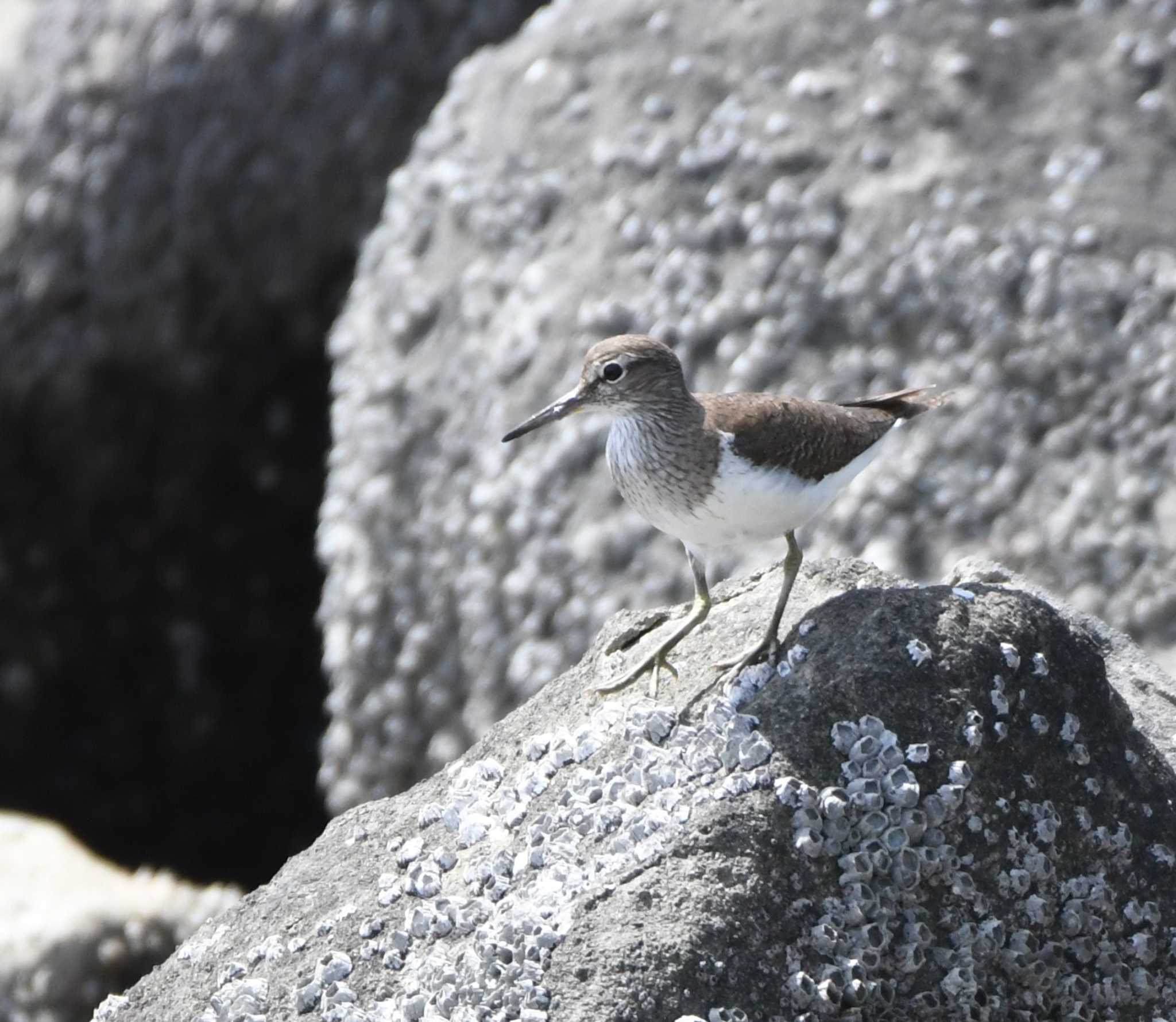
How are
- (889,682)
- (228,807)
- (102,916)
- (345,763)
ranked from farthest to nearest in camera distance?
(228,807) → (345,763) → (102,916) → (889,682)

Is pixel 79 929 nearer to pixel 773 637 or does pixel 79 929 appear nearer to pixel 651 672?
pixel 651 672

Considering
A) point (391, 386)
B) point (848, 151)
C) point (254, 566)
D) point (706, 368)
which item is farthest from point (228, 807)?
point (848, 151)

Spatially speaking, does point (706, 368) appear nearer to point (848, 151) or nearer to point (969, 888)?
point (848, 151)

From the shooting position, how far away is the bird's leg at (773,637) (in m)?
3.59

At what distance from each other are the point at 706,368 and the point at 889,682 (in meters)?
2.80

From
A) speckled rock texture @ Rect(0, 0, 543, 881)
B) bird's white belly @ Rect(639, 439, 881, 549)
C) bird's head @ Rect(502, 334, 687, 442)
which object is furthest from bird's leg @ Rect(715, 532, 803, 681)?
speckled rock texture @ Rect(0, 0, 543, 881)

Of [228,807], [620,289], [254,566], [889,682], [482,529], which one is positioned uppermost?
[889,682]

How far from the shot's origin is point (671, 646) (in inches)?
154

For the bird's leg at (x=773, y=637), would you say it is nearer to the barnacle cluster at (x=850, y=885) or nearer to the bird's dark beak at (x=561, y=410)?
the barnacle cluster at (x=850, y=885)

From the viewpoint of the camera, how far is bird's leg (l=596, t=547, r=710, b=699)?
377cm

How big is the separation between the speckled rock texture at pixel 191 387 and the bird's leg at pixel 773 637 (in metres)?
4.63

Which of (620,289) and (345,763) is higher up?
(620,289)

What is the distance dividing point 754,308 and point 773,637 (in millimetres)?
2620

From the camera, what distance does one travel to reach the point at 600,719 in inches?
142
